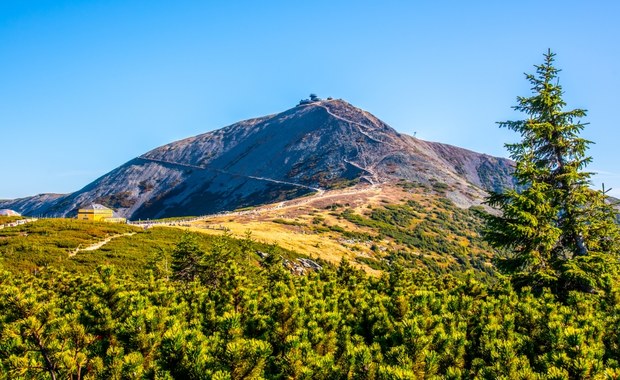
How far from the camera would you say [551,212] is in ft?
58.2

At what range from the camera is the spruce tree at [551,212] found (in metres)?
16.8

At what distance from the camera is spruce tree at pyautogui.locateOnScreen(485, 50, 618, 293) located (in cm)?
1681

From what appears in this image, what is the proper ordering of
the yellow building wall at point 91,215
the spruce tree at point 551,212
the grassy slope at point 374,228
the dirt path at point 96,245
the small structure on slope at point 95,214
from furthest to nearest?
the grassy slope at point 374,228, the small structure on slope at point 95,214, the yellow building wall at point 91,215, the dirt path at point 96,245, the spruce tree at point 551,212

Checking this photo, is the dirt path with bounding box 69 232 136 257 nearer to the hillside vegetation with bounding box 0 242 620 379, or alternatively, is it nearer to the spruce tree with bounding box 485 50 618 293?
the hillside vegetation with bounding box 0 242 620 379

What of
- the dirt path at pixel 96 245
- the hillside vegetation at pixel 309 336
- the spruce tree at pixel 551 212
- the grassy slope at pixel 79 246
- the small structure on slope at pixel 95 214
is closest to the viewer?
the hillside vegetation at pixel 309 336

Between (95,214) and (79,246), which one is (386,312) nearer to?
(79,246)

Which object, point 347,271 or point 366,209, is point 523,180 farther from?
point 366,209

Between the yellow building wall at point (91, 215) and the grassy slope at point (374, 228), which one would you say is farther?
the grassy slope at point (374, 228)

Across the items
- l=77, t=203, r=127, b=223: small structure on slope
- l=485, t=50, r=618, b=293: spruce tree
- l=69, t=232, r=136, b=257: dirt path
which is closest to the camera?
l=485, t=50, r=618, b=293: spruce tree

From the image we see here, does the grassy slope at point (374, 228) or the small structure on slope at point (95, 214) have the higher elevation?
the small structure on slope at point (95, 214)

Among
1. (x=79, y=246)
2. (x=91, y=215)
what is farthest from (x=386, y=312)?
(x=91, y=215)

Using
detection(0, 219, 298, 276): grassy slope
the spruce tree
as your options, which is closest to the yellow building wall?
detection(0, 219, 298, 276): grassy slope

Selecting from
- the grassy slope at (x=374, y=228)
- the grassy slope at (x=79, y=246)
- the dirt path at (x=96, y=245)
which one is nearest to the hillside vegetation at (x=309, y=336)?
the grassy slope at (x=79, y=246)

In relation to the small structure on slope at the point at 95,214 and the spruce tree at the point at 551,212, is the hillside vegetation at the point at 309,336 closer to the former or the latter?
the spruce tree at the point at 551,212
